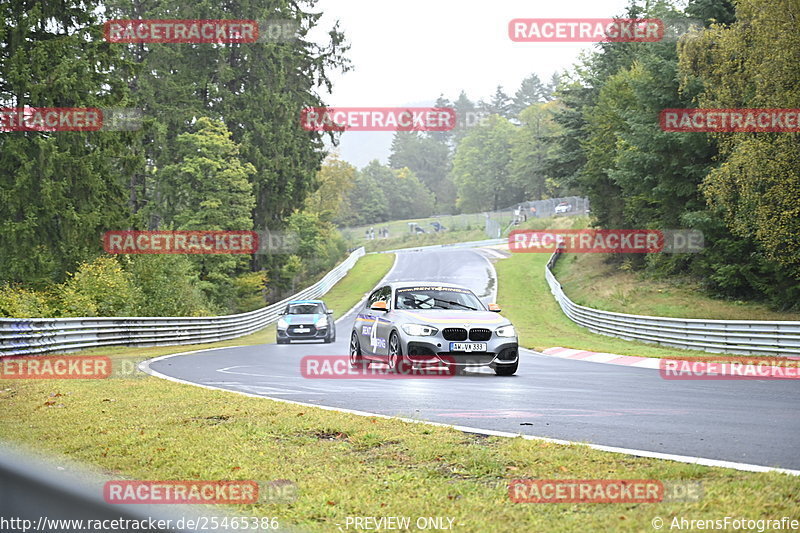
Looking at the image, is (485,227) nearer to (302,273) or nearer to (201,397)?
(302,273)

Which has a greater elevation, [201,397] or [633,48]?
[633,48]

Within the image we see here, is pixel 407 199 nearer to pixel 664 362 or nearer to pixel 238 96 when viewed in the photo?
pixel 238 96

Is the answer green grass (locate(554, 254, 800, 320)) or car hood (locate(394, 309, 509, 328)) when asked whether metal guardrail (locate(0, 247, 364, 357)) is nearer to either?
car hood (locate(394, 309, 509, 328))

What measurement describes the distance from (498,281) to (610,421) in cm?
5051

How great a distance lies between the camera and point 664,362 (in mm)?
18703

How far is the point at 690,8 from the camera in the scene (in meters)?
37.5

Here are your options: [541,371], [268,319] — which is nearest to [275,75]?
[268,319]

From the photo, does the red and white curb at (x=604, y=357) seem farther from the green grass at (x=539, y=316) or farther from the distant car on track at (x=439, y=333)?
the distant car on track at (x=439, y=333)

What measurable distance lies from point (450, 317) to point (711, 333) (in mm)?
11646

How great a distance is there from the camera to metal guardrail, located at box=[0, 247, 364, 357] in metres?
19.4

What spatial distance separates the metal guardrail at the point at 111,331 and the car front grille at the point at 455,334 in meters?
10.7

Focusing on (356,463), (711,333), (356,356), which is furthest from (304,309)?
(356,463)

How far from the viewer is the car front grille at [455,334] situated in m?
13.8
